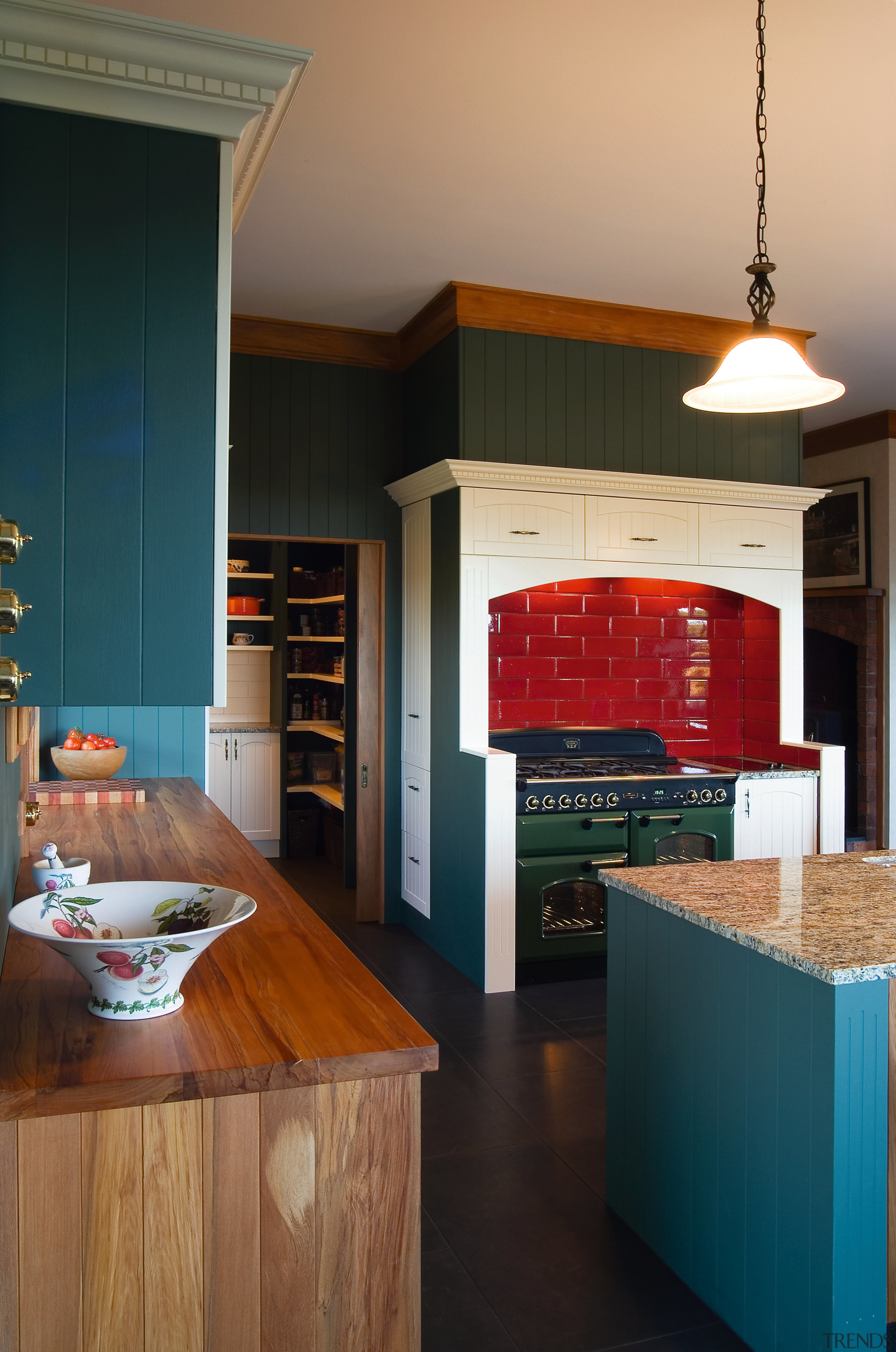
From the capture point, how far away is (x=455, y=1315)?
2.24 meters

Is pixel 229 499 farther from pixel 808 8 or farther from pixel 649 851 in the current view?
pixel 808 8

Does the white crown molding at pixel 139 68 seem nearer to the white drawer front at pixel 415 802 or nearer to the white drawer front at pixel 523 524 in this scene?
the white drawer front at pixel 523 524

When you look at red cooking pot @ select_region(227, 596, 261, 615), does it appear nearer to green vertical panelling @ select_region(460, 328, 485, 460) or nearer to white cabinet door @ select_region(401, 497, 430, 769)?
white cabinet door @ select_region(401, 497, 430, 769)

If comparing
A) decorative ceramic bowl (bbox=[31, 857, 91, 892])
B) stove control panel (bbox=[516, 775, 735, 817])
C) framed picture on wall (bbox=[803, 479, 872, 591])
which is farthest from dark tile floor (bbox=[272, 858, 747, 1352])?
framed picture on wall (bbox=[803, 479, 872, 591])

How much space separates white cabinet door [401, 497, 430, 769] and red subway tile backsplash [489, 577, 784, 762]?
0.38 metres

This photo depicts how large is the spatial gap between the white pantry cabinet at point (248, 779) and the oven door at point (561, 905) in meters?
2.85

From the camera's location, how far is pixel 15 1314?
1.34m

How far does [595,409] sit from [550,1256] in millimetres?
3744

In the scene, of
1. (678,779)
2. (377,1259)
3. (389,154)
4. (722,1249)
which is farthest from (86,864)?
(678,779)

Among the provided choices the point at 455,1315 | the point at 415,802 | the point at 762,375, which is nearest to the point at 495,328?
the point at 415,802

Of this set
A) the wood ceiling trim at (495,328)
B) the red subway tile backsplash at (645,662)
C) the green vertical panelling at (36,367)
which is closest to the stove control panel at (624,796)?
the red subway tile backsplash at (645,662)

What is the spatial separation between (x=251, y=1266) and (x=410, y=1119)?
30 centimetres

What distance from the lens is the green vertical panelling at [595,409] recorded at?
A: 4918 mm

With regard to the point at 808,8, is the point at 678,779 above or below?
below
